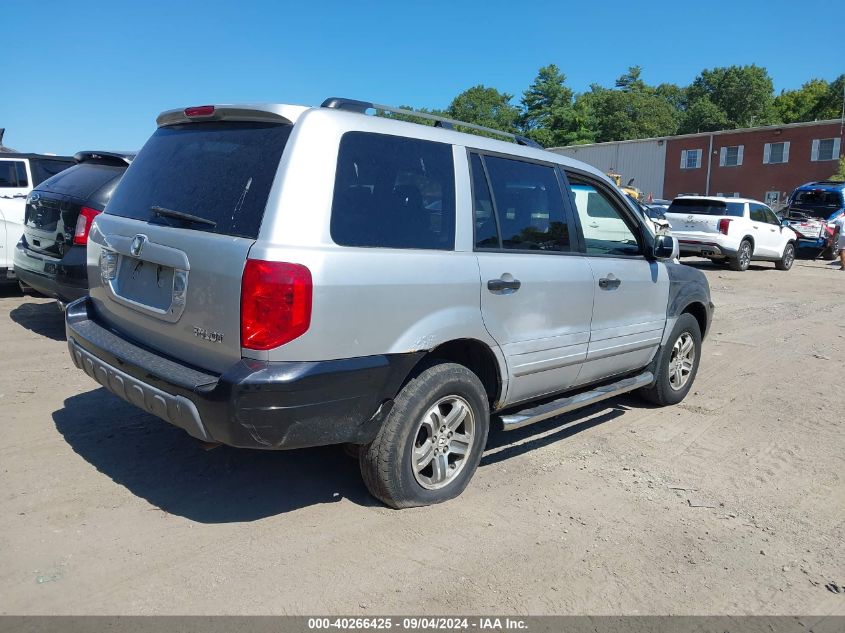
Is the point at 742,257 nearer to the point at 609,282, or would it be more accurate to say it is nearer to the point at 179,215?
the point at 609,282

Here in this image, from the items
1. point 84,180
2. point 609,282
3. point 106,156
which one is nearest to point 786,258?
point 609,282

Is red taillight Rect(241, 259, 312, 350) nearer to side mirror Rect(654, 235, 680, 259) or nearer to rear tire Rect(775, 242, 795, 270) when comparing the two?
side mirror Rect(654, 235, 680, 259)

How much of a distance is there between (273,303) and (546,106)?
280 ft

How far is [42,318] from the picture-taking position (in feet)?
25.7

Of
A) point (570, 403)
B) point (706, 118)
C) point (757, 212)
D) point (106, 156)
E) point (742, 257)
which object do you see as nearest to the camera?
point (570, 403)

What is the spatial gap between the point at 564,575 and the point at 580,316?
175 centimetres

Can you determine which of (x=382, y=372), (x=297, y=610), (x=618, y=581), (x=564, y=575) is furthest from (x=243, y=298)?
(x=618, y=581)

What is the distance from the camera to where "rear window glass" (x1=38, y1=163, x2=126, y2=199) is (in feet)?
21.2

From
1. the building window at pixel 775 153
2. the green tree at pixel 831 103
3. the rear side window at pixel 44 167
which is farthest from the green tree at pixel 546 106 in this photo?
the rear side window at pixel 44 167

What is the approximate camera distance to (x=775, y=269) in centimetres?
1861

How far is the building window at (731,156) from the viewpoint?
44312mm

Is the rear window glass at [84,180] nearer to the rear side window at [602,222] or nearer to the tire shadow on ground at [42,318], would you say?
the tire shadow on ground at [42,318]

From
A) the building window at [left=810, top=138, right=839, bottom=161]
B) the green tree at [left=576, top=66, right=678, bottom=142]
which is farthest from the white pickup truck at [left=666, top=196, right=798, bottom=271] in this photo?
the green tree at [left=576, top=66, right=678, bottom=142]

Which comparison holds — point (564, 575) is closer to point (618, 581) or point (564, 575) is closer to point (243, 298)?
point (618, 581)
